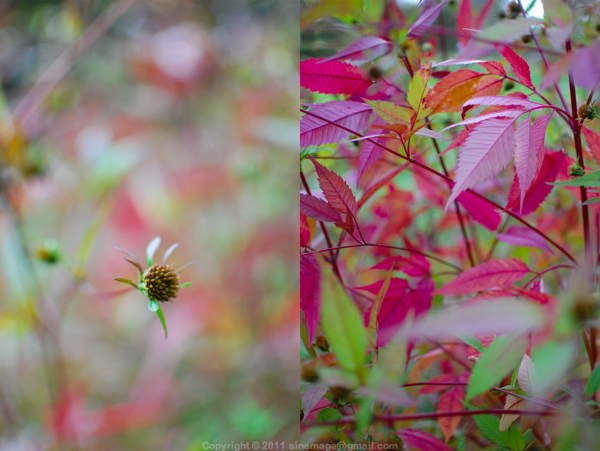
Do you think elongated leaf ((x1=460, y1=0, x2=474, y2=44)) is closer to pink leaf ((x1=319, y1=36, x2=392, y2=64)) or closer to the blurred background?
pink leaf ((x1=319, y1=36, x2=392, y2=64))

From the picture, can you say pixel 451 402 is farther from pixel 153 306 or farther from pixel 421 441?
pixel 153 306

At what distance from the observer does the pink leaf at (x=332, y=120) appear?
0.49ft

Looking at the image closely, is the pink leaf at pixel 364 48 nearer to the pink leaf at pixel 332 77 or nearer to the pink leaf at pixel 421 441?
the pink leaf at pixel 332 77

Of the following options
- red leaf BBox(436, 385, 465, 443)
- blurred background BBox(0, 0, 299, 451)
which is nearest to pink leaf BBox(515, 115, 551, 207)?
red leaf BBox(436, 385, 465, 443)

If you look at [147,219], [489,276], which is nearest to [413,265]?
[489,276]

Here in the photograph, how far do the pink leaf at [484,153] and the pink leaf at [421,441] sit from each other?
10cm

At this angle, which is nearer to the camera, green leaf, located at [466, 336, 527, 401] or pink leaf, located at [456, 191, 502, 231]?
green leaf, located at [466, 336, 527, 401]

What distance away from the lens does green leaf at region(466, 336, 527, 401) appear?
0.30 ft

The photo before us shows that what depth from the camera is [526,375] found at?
15 cm

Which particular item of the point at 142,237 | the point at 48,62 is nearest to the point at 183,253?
the point at 142,237

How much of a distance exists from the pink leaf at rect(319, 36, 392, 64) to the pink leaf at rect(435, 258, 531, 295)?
0.10 meters

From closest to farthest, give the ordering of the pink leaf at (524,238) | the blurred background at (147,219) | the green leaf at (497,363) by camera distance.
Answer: the green leaf at (497,363)
the pink leaf at (524,238)
the blurred background at (147,219)

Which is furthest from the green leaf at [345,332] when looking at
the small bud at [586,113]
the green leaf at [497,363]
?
the small bud at [586,113]

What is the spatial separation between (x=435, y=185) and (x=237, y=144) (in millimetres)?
567
